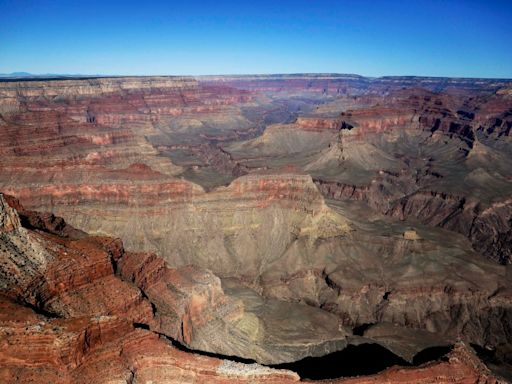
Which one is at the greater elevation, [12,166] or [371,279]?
[12,166]

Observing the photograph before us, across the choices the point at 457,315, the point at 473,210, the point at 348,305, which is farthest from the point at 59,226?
the point at 473,210

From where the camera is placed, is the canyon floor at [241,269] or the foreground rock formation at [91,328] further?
the canyon floor at [241,269]

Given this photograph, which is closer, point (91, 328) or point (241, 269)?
point (91, 328)

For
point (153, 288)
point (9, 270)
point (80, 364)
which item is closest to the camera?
point (80, 364)

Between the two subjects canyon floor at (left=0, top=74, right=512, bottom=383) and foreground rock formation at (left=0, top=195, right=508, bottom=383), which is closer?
foreground rock formation at (left=0, top=195, right=508, bottom=383)

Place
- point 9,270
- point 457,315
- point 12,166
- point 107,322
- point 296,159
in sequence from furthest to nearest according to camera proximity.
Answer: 1. point 296,159
2. point 12,166
3. point 457,315
4. point 9,270
5. point 107,322

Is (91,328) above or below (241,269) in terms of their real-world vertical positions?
above

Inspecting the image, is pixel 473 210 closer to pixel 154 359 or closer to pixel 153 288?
pixel 153 288

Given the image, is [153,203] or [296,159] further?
[296,159]
